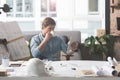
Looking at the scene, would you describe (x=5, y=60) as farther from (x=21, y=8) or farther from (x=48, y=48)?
(x=21, y=8)

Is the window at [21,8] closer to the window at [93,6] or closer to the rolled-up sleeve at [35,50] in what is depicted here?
the window at [93,6]

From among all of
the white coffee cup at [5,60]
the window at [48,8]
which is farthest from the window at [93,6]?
the white coffee cup at [5,60]

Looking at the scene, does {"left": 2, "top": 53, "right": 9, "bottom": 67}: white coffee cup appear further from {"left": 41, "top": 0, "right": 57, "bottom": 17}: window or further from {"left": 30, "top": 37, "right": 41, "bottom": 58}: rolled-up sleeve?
{"left": 41, "top": 0, "right": 57, "bottom": 17}: window

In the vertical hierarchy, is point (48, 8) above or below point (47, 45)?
above

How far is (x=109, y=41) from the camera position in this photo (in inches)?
215

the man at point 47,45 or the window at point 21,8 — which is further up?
the window at point 21,8

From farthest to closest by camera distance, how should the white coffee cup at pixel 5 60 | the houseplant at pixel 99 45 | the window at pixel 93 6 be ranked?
the window at pixel 93 6 → the houseplant at pixel 99 45 → the white coffee cup at pixel 5 60

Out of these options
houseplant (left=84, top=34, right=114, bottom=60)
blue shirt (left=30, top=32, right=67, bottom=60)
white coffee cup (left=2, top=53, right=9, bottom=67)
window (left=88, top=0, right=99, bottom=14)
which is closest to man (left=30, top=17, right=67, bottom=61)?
blue shirt (left=30, top=32, right=67, bottom=60)

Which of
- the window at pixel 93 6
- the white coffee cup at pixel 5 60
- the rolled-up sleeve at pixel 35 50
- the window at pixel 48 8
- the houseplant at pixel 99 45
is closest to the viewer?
the white coffee cup at pixel 5 60

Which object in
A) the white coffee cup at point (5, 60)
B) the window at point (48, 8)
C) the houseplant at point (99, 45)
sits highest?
the window at point (48, 8)

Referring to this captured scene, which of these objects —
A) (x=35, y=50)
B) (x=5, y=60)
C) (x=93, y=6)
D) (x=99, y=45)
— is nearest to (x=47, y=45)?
(x=35, y=50)

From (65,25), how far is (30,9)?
0.80 m

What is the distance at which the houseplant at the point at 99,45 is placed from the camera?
17.4 feet

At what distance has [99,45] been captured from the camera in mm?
5328
